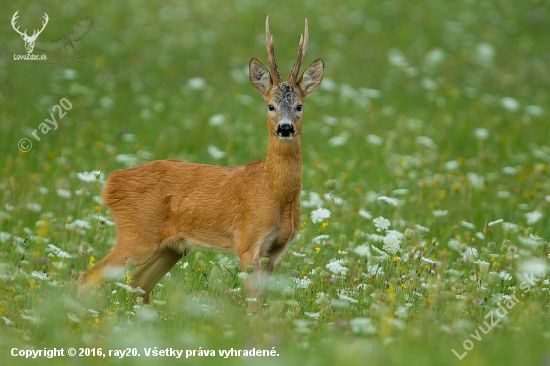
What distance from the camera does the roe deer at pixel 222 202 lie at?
6270mm

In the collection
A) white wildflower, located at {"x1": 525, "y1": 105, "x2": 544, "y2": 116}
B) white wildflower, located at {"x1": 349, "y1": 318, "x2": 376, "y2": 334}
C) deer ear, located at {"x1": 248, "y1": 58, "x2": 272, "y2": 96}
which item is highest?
white wildflower, located at {"x1": 525, "y1": 105, "x2": 544, "y2": 116}

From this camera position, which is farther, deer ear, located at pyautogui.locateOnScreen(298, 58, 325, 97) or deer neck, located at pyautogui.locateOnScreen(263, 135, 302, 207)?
deer ear, located at pyautogui.locateOnScreen(298, 58, 325, 97)

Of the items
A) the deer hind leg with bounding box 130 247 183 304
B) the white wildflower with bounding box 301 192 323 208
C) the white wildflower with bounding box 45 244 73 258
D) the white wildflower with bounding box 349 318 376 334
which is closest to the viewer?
the white wildflower with bounding box 349 318 376 334

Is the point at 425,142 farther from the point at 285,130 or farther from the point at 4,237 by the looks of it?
the point at 4,237

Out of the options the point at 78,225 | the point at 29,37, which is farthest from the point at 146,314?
the point at 29,37

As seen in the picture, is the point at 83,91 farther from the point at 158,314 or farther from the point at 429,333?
the point at 429,333

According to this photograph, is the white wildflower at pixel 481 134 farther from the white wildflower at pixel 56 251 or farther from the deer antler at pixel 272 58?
the white wildflower at pixel 56 251

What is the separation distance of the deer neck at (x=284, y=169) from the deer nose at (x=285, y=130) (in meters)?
0.17

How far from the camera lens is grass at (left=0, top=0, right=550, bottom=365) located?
4930mm

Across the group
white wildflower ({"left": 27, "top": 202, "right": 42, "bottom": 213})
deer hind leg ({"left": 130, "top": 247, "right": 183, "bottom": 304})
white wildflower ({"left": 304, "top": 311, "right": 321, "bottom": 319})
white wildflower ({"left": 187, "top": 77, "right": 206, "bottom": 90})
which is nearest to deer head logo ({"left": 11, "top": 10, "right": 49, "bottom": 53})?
white wildflower ({"left": 187, "top": 77, "right": 206, "bottom": 90})

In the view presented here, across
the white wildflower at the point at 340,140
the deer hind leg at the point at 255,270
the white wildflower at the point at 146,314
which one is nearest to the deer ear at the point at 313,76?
the deer hind leg at the point at 255,270

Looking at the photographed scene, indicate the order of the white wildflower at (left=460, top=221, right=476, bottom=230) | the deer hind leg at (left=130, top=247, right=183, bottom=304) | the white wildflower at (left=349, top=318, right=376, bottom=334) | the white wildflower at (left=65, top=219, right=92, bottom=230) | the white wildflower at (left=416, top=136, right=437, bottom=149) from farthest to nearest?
the white wildflower at (left=416, top=136, right=437, bottom=149)
the white wildflower at (left=460, top=221, right=476, bottom=230)
the white wildflower at (left=65, top=219, right=92, bottom=230)
the deer hind leg at (left=130, top=247, right=183, bottom=304)
the white wildflower at (left=349, top=318, right=376, bottom=334)

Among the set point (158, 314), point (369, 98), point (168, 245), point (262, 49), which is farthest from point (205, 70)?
point (158, 314)

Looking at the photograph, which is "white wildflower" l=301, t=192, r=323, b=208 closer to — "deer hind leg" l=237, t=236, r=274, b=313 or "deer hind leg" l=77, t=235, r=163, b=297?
"deer hind leg" l=237, t=236, r=274, b=313
